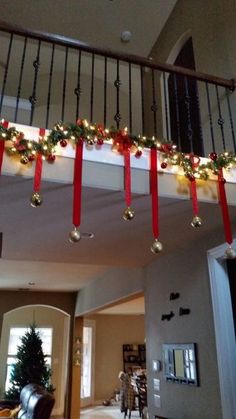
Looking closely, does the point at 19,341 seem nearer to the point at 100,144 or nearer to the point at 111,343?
the point at 111,343

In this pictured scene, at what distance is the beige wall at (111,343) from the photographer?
11094 mm

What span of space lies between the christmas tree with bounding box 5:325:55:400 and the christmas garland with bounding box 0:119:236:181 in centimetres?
732

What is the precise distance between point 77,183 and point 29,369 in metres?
7.51

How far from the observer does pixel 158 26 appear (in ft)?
17.1

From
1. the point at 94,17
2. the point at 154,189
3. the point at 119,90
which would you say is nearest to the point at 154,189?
the point at 154,189

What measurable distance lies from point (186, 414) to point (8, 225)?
2.56 m

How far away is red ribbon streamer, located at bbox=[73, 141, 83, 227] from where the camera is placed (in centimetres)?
216

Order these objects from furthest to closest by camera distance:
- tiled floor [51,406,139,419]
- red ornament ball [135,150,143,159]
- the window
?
the window
tiled floor [51,406,139,419]
red ornament ball [135,150,143,159]

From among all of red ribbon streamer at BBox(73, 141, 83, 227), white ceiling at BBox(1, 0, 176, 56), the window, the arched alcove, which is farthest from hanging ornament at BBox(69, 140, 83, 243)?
the window

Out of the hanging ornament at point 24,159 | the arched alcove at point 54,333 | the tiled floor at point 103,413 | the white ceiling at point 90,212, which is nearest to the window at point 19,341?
the arched alcove at point 54,333

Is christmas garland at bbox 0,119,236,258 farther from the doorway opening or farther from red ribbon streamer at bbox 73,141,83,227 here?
the doorway opening

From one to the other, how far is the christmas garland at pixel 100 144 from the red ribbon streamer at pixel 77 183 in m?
0.06

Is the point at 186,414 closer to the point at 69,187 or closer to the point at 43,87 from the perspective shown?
the point at 69,187

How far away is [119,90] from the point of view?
591 cm
